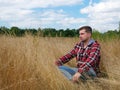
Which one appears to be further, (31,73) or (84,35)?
(84,35)

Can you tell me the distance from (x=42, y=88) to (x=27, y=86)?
0.30 meters

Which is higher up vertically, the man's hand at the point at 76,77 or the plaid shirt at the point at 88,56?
the plaid shirt at the point at 88,56

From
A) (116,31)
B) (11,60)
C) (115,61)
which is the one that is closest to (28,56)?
(11,60)

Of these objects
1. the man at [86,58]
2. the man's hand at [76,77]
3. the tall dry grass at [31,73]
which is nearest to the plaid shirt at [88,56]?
the man at [86,58]

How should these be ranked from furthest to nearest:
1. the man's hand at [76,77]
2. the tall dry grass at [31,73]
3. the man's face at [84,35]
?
the man's face at [84,35] < the man's hand at [76,77] < the tall dry grass at [31,73]

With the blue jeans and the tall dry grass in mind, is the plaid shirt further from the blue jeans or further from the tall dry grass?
the tall dry grass

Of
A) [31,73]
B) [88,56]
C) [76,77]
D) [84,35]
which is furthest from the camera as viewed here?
[84,35]

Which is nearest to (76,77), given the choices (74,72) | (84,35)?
(74,72)

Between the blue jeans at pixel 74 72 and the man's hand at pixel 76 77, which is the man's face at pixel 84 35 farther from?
the man's hand at pixel 76 77

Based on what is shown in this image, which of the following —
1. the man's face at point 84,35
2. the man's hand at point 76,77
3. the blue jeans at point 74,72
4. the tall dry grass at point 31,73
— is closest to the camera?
the tall dry grass at point 31,73

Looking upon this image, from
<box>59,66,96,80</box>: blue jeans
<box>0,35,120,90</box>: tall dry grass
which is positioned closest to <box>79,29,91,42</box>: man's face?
<box>59,66,96,80</box>: blue jeans

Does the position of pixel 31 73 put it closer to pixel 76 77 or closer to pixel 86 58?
pixel 76 77

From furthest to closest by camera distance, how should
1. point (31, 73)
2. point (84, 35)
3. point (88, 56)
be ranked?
point (84, 35) → point (88, 56) → point (31, 73)

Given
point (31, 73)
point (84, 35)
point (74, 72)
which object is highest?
point (84, 35)
